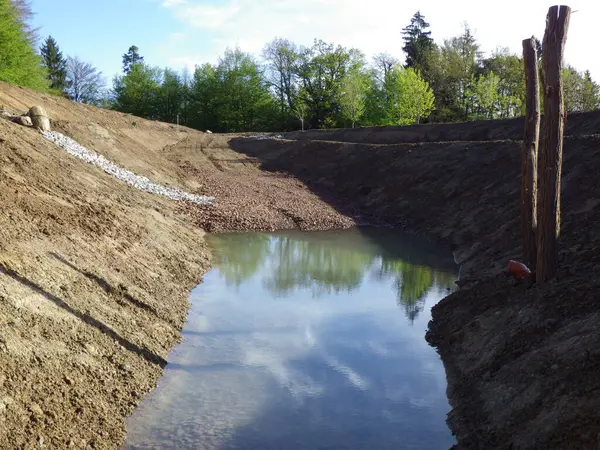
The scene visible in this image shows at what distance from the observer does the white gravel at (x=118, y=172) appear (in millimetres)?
25234

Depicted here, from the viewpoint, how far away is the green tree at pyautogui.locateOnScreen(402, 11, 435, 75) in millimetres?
62594

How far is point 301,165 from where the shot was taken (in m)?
39.4

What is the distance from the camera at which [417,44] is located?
63.9 m

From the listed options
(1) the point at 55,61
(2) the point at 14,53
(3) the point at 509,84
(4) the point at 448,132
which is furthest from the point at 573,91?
(1) the point at 55,61

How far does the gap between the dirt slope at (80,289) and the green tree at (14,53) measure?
2250cm

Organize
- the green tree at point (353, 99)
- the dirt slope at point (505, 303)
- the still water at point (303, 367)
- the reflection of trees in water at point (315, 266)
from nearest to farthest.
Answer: the dirt slope at point (505, 303) → the still water at point (303, 367) → the reflection of trees in water at point (315, 266) → the green tree at point (353, 99)

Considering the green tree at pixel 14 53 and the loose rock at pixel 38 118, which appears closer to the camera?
the loose rock at pixel 38 118

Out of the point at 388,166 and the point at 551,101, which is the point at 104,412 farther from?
the point at 388,166

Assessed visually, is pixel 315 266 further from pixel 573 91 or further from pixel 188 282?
pixel 573 91

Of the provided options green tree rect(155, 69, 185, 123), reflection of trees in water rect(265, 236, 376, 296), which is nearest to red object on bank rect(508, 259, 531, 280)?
reflection of trees in water rect(265, 236, 376, 296)

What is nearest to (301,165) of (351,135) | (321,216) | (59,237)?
(351,135)

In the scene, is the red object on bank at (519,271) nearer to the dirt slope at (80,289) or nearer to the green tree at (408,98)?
the dirt slope at (80,289)

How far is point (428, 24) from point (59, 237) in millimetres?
63698

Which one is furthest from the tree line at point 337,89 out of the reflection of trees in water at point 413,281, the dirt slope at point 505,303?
the reflection of trees in water at point 413,281
